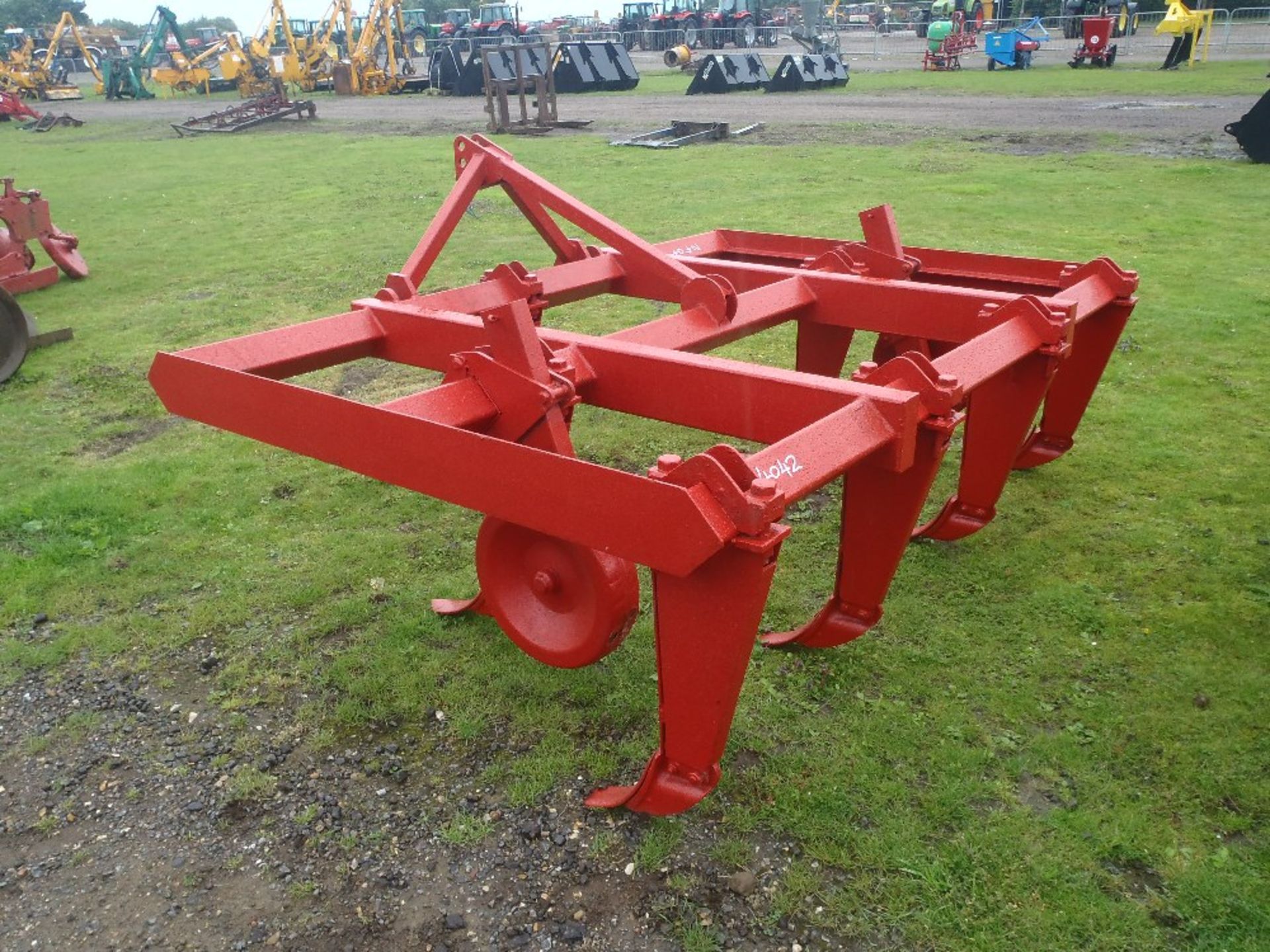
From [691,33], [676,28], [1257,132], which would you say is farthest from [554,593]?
[676,28]

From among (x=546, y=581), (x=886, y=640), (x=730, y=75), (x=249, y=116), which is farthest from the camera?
(x=249, y=116)

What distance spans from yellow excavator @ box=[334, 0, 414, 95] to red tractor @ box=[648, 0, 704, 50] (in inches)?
526

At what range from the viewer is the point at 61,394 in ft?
19.4

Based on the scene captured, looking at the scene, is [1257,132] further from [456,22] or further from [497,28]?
[456,22]

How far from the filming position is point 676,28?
40.0 meters

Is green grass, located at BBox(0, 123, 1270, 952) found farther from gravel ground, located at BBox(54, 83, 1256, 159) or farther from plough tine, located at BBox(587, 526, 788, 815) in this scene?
gravel ground, located at BBox(54, 83, 1256, 159)

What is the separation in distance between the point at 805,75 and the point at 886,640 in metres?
21.9

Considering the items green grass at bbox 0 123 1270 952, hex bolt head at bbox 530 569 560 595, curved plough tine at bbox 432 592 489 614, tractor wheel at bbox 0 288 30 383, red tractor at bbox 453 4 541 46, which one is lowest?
green grass at bbox 0 123 1270 952

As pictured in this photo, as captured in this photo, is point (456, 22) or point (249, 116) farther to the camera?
point (456, 22)

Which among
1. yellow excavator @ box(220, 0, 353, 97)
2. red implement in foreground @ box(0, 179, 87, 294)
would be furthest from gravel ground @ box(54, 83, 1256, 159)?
red implement in foreground @ box(0, 179, 87, 294)

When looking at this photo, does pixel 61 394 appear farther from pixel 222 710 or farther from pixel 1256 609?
pixel 1256 609

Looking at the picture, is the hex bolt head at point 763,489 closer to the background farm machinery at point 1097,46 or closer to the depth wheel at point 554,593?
the depth wheel at point 554,593

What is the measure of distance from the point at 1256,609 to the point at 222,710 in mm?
3449

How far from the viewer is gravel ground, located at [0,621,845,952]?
2238 mm
